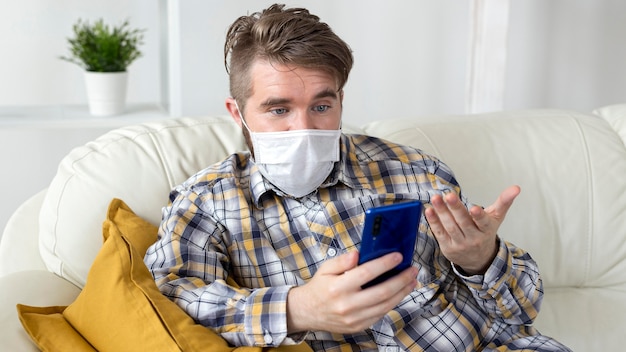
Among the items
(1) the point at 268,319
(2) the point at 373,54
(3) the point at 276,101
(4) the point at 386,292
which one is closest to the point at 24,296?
(1) the point at 268,319

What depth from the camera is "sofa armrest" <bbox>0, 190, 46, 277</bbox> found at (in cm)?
172

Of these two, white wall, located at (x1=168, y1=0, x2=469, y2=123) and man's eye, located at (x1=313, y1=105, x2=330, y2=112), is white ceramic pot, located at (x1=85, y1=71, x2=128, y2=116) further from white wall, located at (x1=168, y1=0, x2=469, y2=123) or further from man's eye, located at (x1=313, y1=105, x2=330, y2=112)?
man's eye, located at (x1=313, y1=105, x2=330, y2=112)

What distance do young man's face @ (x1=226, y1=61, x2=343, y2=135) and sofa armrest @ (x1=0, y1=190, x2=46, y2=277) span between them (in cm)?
57

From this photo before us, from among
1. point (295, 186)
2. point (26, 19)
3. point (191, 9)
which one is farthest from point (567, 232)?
point (26, 19)

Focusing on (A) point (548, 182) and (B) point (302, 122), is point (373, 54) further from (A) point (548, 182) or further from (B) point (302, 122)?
(B) point (302, 122)

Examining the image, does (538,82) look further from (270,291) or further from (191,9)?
(270,291)

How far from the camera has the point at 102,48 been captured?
2547mm

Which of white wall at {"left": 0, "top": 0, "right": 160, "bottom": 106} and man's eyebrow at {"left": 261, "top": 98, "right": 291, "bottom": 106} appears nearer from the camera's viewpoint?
man's eyebrow at {"left": 261, "top": 98, "right": 291, "bottom": 106}

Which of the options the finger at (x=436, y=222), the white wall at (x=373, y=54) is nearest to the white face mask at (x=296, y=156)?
the finger at (x=436, y=222)

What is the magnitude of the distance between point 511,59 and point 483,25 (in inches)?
20.8

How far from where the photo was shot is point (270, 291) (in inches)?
52.8

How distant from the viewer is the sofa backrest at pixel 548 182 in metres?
1.95

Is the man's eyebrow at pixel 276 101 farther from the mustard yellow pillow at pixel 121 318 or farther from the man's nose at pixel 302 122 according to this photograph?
the mustard yellow pillow at pixel 121 318

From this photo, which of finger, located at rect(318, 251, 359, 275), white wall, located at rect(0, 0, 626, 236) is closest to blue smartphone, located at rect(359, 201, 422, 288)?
finger, located at rect(318, 251, 359, 275)
